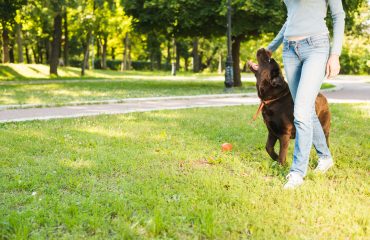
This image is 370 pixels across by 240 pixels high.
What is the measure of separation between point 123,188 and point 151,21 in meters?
16.7

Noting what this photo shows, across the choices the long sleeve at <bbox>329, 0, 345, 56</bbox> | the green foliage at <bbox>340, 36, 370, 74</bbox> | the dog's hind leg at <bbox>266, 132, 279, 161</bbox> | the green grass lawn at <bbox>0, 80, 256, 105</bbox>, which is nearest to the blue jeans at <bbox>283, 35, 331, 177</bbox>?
the long sleeve at <bbox>329, 0, 345, 56</bbox>

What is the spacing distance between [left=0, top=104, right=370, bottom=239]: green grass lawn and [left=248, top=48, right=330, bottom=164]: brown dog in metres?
0.45

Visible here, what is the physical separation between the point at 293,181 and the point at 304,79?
3.33 ft

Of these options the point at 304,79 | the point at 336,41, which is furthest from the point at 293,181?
the point at 336,41

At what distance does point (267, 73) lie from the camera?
460 cm

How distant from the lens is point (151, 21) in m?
20.1

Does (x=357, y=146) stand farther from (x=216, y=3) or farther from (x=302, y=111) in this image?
(x=216, y=3)

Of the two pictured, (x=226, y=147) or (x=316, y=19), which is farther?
(x=226, y=147)

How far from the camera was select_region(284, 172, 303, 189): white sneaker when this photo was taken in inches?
166

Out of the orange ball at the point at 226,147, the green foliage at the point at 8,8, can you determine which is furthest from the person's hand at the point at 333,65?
the green foliage at the point at 8,8

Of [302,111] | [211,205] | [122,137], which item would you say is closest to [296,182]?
[302,111]

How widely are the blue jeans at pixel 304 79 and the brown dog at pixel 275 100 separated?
5.7 inches

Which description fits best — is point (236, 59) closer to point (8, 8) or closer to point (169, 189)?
point (8, 8)

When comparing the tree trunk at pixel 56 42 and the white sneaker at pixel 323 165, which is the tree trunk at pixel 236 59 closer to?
the tree trunk at pixel 56 42
